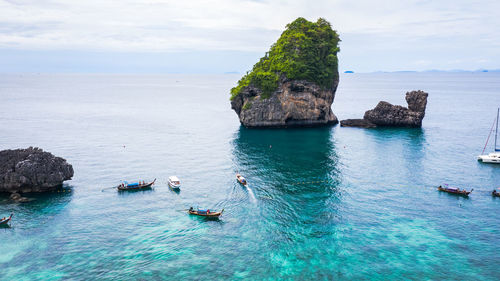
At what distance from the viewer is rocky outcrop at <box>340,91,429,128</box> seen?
126812 mm

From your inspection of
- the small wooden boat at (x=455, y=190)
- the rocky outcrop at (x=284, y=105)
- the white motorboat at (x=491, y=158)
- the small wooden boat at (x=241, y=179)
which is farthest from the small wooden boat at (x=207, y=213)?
the white motorboat at (x=491, y=158)

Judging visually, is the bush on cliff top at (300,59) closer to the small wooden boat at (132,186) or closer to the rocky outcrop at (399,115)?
the rocky outcrop at (399,115)

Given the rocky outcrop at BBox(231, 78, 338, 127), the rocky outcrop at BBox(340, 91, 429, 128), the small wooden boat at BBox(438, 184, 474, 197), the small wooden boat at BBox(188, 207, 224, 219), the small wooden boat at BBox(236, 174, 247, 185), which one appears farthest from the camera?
the rocky outcrop at BBox(340, 91, 429, 128)

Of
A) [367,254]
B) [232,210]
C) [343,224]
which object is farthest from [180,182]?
[367,254]

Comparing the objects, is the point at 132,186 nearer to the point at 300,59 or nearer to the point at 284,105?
the point at 284,105

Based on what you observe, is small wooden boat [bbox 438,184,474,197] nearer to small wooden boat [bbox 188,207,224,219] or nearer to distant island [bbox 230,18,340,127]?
small wooden boat [bbox 188,207,224,219]

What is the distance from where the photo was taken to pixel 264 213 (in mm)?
57219

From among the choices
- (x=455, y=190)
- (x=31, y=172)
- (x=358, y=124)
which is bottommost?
(x=455, y=190)

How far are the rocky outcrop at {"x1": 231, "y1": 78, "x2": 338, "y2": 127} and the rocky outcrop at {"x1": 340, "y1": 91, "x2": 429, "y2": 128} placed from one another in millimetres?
17910

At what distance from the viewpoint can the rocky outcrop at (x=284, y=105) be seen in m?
122

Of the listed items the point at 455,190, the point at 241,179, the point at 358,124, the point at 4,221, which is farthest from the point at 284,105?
the point at 4,221

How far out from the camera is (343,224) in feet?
176

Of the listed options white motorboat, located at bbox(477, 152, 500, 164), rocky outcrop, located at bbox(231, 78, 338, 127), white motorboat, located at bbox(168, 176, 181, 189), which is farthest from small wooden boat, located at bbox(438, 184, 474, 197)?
rocky outcrop, located at bbox(231, 78, 338, 127)

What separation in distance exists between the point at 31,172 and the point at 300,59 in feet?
310
